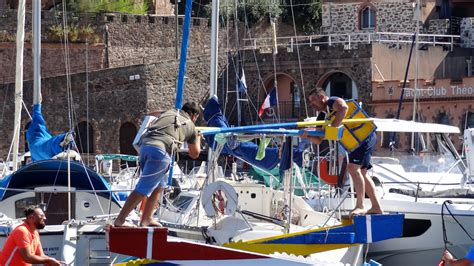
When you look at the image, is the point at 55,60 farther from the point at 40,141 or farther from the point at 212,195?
the point at 212,195

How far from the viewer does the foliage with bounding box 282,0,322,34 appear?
48344mm

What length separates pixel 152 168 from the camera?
44.1 ft

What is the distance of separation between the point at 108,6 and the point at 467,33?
44.4 ft

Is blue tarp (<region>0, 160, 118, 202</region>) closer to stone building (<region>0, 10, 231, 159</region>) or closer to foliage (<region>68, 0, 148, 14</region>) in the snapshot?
stone building (<region>0, 10, 231, 159</region>)

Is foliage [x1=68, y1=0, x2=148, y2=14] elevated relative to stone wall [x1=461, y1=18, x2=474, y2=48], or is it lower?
elevated

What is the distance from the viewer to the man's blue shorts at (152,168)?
13.4m

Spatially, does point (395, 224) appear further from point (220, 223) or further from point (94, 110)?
point (94, 110)

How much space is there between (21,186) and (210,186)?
380 centimetres

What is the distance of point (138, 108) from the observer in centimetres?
4397

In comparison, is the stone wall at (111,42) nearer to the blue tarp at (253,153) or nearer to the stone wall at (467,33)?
the stone wall at (467,33)

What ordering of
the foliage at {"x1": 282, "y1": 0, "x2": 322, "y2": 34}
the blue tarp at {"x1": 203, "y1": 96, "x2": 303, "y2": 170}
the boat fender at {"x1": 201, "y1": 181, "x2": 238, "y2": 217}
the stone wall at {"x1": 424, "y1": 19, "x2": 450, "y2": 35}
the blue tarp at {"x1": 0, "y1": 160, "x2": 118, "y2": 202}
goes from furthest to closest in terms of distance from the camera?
the foliage at {"x1": 282, "y1": 0, "x2": 322, "y2": 34}, the stone wall at {"x1": 424, "y1": 19, "x2": 450, "y2": 35}, the blue tarp at {"x1": 0, "y1": 160, "x2": 118, "y2": 202}, the blue tarp at {"x1": 203, "y1": 96, "x2": 303, "y2": 170}, the boat fender at {"x1": 201, "y1": 181, "x2": 238, "y2": 217}

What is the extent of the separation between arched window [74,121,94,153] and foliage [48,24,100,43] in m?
3.39

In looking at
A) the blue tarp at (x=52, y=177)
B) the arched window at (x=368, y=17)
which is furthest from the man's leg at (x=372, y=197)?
the arched window at (x=368, y=17)

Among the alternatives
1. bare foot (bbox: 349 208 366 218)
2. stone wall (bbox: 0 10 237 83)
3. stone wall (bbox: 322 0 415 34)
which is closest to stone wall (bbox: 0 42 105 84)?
stone wall (bbox: 0 10 237 83)
